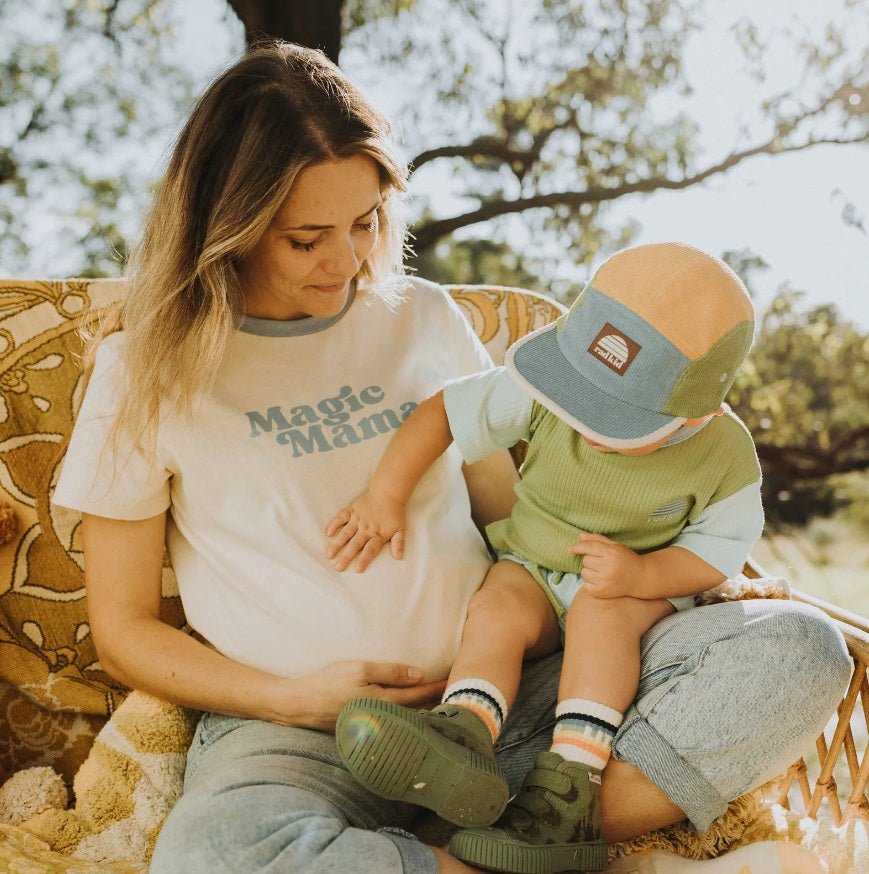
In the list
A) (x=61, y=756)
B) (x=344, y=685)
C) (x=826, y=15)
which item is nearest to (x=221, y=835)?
(x=344, y=685)

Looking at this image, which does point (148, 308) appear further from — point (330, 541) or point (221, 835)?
point (221, 835)

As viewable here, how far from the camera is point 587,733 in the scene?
1108 millimetres

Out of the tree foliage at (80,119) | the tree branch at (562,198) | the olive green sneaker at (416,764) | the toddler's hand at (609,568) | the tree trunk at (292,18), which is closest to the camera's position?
the olive green sneaker at (416,764)

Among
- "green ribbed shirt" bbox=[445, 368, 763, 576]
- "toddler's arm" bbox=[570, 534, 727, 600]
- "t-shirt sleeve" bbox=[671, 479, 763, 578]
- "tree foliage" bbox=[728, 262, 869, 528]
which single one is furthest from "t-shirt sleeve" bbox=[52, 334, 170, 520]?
"tree foliage" bbox=[728, 262, 869, 528]

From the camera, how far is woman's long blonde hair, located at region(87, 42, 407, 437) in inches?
45.3

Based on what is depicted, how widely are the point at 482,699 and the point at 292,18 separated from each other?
1.78 m

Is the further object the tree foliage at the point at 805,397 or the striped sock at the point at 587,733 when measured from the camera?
the tree foliage at the point at 805,397

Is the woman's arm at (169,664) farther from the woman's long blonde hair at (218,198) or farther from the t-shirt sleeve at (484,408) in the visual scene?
the t-shirt sleeve at (484,408)

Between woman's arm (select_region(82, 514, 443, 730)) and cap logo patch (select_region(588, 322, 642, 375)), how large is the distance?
47cm

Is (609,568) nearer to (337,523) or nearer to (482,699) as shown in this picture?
(482,699)

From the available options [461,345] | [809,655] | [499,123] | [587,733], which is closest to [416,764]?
[587,733]

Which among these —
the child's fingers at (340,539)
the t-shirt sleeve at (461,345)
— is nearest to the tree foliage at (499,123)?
the t-shirt sleeve at (461,345)

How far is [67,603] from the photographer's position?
1.42 metres

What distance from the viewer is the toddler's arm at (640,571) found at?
121 cm
